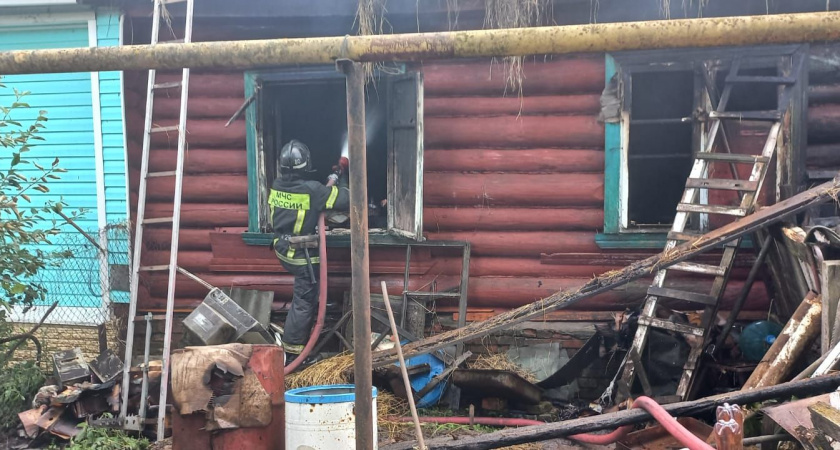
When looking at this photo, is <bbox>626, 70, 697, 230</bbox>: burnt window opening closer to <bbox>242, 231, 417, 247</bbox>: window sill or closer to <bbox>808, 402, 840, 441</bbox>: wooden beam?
<bbox>242, 231, 417, 247</bbox>: window sill

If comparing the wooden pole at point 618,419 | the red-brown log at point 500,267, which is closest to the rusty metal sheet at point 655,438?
the wooden pole at point 618,419

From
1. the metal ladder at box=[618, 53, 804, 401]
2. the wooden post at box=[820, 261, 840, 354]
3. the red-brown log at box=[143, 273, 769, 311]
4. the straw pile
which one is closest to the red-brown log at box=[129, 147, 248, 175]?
the red-brown log at box=[143, 273, 769, 311]

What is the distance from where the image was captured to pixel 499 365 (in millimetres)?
6367

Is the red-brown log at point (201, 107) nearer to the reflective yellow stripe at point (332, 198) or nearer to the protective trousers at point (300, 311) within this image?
the reflective yellow stripe at point (332, 198)

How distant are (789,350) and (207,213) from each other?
5.54m

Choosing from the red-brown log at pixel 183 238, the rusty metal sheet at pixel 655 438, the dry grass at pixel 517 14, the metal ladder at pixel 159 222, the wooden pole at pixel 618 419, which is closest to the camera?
the wooden pole at pixel 618 419

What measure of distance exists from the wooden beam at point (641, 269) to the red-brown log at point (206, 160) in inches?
111

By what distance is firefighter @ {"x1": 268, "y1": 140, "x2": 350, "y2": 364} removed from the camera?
6512mm

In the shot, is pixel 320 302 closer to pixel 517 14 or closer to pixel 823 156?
pixel 517 14

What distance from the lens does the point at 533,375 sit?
632 centimetres

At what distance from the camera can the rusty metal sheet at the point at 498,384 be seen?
582 cm

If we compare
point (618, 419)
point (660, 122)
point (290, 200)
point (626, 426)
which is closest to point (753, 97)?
point (660, 122)

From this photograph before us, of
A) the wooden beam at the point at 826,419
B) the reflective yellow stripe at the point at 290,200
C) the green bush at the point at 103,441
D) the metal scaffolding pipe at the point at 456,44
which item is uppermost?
the metal scaffolding pipe at the point at 456,44

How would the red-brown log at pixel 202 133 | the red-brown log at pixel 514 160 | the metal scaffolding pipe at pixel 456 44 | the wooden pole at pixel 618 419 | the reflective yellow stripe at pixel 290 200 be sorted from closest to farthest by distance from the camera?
the metal scaffolding pipe at pixel 456 44 → the wooden pole at pixel 618 419 → the reflective yellow stripe at pixel 290 200 → the red-brown log at pixel 514 160 → the red-brown log at pixel 202 133
